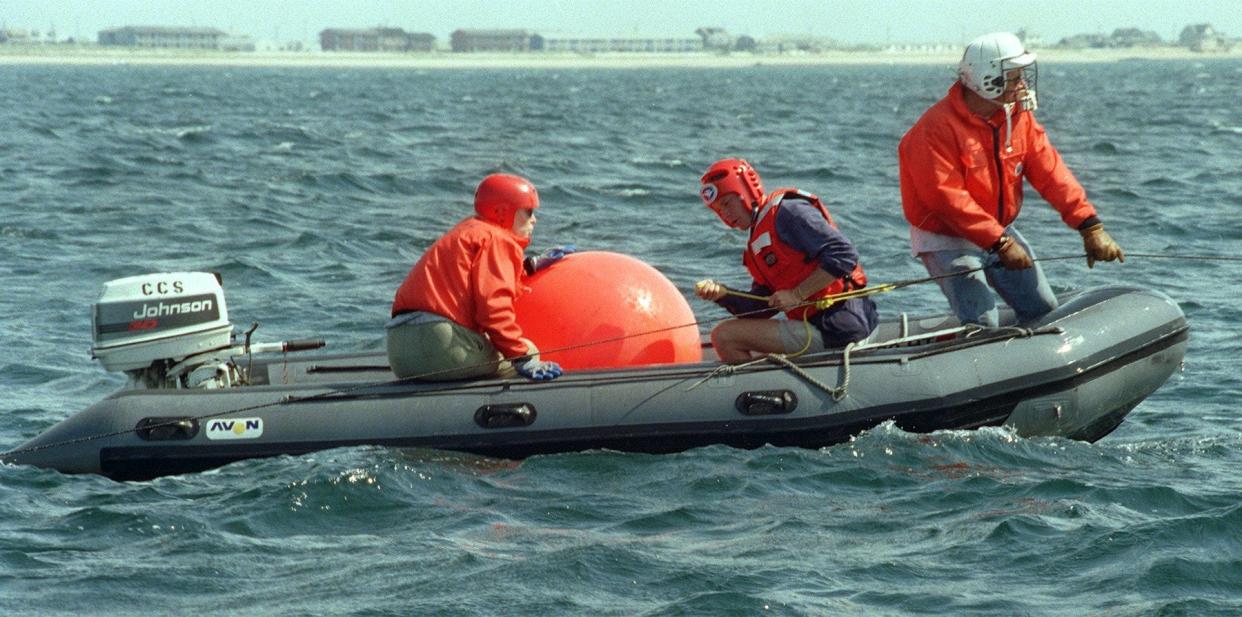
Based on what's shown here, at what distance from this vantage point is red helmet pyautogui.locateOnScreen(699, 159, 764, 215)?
312 inches

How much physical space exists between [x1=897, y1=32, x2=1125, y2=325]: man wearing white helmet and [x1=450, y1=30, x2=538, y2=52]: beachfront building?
175m

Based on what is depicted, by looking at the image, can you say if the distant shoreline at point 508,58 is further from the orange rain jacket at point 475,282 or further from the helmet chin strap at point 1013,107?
the helmet chin strap at point 1013,107

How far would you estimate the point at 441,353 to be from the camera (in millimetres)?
7969

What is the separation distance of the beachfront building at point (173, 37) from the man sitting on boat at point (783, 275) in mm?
169746

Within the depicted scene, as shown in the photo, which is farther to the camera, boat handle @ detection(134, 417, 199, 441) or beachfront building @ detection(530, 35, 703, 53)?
beachfront building @ detection(530, 35, 703, 53)

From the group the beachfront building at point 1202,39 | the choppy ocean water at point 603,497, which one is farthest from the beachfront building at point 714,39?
Answer: the choppy ocean water at point 603,497

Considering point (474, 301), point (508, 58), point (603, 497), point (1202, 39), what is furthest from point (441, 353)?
point (1202, 39)

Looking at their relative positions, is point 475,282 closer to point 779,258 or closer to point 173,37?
point 779,258

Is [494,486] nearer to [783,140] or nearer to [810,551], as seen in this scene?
[810,551]

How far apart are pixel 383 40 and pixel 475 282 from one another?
178791mm

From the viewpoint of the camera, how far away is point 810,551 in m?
6.59

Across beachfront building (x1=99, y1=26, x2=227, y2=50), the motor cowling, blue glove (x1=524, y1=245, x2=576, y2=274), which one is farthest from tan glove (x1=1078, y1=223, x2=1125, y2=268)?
beachfront building (x1=99, y1=26, x2=227, y2=50)

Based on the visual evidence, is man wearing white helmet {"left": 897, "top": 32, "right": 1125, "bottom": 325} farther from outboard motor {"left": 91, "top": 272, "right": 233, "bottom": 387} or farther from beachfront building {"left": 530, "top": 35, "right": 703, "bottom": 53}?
beachfront building {"left": 530, "top": 35, "right": 703, "bottom": 53}

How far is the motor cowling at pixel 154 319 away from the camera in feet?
26.8
